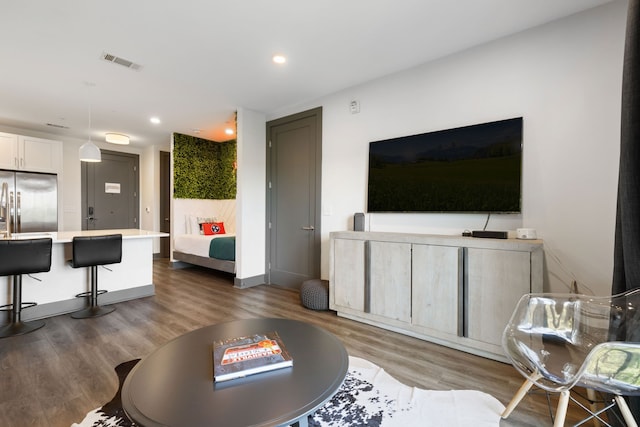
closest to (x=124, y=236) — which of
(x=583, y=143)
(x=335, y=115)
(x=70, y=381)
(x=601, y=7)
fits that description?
(x=70, y=381)

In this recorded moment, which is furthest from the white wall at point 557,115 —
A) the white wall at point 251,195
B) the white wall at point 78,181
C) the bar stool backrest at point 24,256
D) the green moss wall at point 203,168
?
the white wall at point 78,181

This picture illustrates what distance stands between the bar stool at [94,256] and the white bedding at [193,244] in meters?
1.89

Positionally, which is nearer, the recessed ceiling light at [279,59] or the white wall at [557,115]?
the white wall at [557,115]

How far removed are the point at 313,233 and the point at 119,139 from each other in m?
4.19

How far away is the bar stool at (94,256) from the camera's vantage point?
319cm

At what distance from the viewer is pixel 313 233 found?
4234 mm

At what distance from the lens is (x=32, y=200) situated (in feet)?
17.6

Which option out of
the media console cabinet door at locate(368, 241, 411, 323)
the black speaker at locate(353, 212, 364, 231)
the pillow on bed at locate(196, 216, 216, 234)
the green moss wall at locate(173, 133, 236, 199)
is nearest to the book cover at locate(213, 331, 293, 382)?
the media console cabinet door at locate(368, 241, 411, 323)

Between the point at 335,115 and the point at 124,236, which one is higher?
the point at 335,115

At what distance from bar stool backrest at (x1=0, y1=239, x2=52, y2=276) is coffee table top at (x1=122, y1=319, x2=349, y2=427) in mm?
2401

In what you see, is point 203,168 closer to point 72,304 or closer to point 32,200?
point 32,200

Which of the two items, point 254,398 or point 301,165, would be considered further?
point 301,165

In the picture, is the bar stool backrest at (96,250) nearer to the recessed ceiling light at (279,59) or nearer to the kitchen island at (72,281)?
the kitchen island at (72,281)

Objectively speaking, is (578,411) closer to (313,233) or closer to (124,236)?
(313,233)
